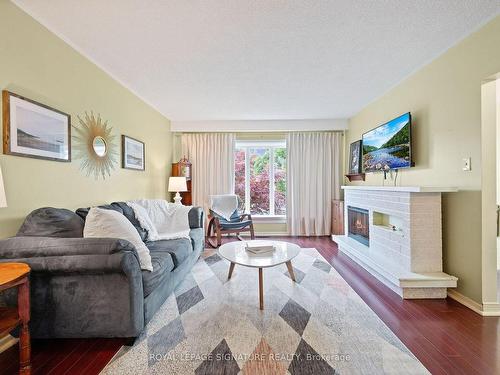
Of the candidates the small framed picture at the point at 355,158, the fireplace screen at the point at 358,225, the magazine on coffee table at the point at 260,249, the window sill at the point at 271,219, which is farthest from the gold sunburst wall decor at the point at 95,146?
the small framed picture at the point at 355,158

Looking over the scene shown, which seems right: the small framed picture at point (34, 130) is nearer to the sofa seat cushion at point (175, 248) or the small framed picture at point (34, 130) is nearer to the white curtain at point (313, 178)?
the sofa seat cushion at point (175, 248)

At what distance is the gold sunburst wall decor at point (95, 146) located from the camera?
2389 mm

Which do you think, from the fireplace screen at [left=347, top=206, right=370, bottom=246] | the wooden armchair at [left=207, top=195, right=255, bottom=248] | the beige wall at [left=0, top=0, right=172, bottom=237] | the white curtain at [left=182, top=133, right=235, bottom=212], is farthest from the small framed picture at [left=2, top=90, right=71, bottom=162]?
the fireplace screen at [left=347, top=206, right=370, bottom=246]

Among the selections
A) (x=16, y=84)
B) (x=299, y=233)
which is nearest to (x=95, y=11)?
(x=16, y=84)

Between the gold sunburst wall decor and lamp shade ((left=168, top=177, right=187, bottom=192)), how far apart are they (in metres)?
1.33

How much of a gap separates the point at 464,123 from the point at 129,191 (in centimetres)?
385

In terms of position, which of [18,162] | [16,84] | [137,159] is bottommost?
[18,162]

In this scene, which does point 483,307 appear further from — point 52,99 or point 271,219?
point 52,99

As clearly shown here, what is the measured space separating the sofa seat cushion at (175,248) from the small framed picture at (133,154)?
1285 mm

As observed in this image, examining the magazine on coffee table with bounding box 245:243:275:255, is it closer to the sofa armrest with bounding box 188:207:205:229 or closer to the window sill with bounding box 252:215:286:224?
the sofa armrest with bounding box 188:207:205:229

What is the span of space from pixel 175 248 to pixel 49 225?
1015mm

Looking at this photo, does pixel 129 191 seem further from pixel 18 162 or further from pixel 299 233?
pixel 299 233

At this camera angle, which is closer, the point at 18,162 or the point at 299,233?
the point at 18,162

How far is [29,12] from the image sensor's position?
1799 mm
